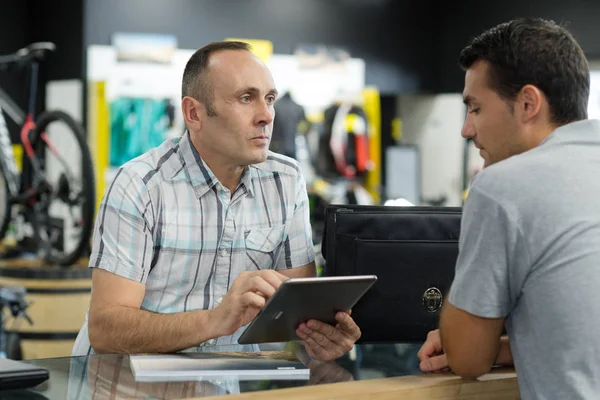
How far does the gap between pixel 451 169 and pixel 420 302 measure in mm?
7753

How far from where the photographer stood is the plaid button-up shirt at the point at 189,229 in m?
2.17

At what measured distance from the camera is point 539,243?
57.7 inches

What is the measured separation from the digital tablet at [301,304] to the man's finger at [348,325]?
1 cm

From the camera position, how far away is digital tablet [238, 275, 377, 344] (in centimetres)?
160

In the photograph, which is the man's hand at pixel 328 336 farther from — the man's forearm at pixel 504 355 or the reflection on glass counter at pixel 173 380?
the man's forearm at pixel 504 355

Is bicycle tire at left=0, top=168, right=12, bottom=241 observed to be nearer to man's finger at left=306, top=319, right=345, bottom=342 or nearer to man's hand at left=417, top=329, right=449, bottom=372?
man's finger at left=306, top=319, right=345, bottom=342

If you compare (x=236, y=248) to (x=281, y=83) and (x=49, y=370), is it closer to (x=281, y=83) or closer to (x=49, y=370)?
(x=49, y=370)

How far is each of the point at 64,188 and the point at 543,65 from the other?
4248 mm

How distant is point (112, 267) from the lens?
211cm

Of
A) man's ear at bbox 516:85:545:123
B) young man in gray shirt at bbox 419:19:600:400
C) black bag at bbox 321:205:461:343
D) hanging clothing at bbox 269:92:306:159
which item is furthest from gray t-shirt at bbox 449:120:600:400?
hanging clothing at bbox 269:92:306:159

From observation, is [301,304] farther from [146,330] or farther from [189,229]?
[189,229]

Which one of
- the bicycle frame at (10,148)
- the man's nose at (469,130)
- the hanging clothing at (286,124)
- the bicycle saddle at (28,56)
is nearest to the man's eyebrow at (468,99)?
the man's nose at (469,130)

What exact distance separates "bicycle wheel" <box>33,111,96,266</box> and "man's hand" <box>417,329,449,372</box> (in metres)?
3.63

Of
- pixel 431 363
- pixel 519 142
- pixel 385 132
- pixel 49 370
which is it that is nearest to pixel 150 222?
pixel 49 370
